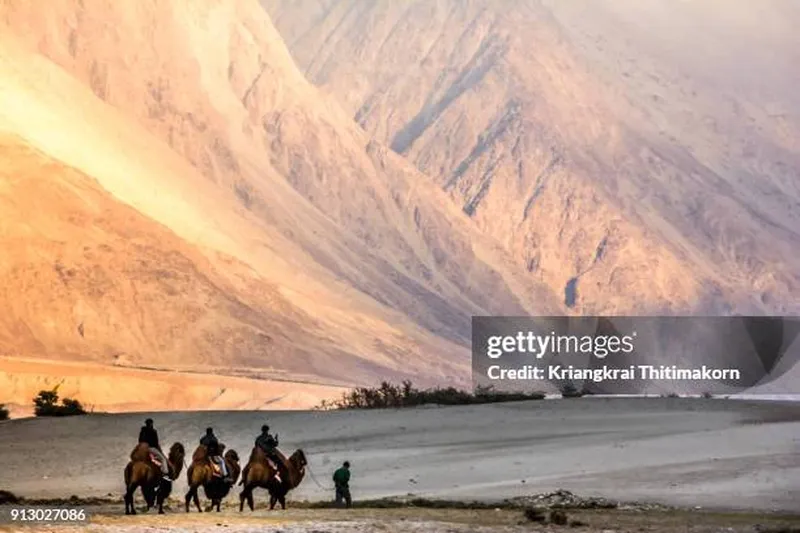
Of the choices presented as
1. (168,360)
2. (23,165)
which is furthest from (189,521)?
(23,165)

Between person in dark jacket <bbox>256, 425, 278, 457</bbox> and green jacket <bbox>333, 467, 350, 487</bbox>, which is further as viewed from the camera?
green jacket <bbox>333, 467, 350, 487</bbox>

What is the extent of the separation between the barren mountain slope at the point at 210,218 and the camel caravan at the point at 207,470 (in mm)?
66635

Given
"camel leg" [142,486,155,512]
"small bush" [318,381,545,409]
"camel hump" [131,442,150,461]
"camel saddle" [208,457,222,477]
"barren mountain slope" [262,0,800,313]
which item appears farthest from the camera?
"barren mountain slope" [262,0,800,313]

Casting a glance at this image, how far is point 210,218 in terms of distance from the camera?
110 m

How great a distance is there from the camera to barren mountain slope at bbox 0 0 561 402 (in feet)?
311

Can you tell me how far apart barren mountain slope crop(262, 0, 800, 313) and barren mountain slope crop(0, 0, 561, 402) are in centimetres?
980

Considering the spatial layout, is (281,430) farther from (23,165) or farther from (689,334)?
(689,334)

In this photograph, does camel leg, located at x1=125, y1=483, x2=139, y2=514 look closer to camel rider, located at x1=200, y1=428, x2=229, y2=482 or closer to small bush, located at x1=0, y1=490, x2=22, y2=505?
camel rider, located at x1=200, y1=428, x2=229, y2=482

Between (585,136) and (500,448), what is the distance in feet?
386

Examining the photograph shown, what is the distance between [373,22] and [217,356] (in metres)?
79.3

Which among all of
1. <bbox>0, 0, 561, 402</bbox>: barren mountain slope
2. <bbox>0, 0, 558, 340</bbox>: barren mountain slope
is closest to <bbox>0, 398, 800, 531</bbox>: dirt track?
<bbox>0, 0, 561, 402</bbox>: barren mountain slope

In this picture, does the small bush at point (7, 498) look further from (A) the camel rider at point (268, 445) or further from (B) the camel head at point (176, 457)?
(A) the camel rider at point (268, 445)

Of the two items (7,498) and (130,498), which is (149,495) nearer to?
(130,498)

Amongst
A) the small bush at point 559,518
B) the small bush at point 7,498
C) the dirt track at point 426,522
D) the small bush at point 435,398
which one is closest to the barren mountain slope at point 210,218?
the small bush at point 435,398
